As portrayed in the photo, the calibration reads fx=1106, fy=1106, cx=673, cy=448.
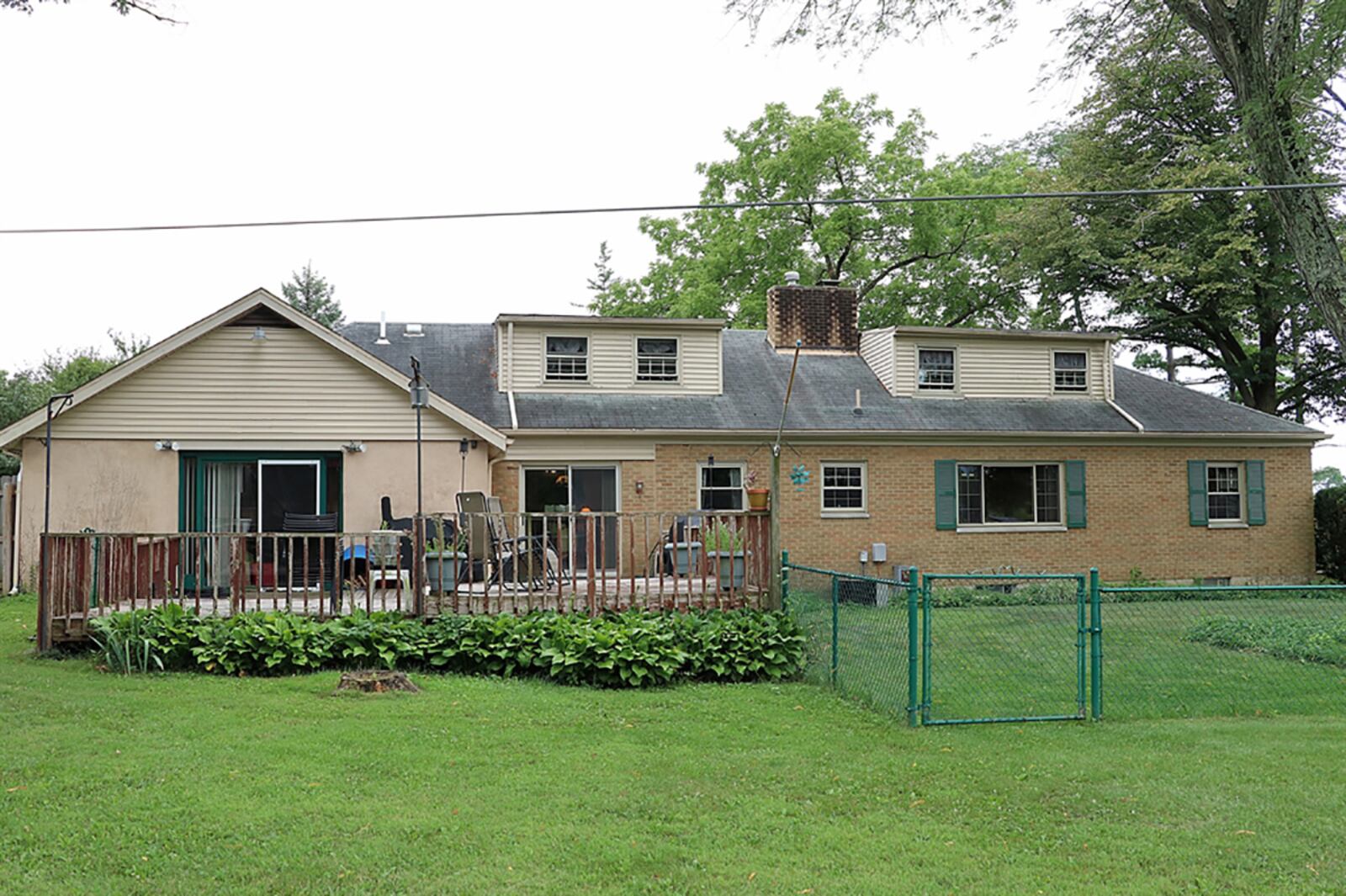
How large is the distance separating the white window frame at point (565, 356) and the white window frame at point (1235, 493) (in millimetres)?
11101

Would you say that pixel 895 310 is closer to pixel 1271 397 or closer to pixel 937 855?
pixel 1271 397

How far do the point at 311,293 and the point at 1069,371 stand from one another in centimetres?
3550

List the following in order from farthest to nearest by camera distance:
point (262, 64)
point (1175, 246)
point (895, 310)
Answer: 1. point (895, 310)
2. point (1175, 246)
3. point (262, 64)

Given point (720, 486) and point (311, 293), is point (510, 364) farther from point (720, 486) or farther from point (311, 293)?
point (311, 293)

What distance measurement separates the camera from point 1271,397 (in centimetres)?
2591

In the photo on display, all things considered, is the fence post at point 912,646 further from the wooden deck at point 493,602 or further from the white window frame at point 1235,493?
the white window frame at point 1235,493

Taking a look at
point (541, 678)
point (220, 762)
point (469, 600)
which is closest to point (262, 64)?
point (469, 600)

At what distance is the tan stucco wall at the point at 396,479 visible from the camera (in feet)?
48.0

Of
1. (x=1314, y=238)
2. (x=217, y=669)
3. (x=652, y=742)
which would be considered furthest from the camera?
(x=1314, y=238)

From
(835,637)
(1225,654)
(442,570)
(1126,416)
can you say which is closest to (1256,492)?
(1126,416)

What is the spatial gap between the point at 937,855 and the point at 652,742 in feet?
8.58

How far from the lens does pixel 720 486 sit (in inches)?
692

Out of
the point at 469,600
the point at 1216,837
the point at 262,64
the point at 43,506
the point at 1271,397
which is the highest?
the point at 262,64

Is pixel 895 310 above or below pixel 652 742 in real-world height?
above
